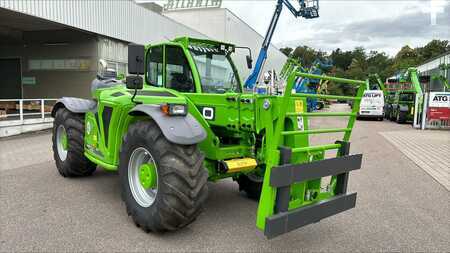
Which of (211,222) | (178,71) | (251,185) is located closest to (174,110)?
(178,71)

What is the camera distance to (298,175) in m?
3.47

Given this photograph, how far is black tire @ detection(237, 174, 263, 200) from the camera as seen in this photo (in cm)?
512

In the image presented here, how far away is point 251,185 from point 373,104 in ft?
68.3

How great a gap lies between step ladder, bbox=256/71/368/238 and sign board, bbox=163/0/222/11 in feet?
103

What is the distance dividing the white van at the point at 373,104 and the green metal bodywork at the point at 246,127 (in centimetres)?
2074

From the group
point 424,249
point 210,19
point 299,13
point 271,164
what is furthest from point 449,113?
point 210,19

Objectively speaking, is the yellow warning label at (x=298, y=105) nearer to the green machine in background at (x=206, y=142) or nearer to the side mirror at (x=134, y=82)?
the green machine in background at (x=206, y=142)

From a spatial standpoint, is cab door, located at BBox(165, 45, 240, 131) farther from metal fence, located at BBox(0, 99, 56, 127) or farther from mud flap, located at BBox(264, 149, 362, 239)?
metal fence, located at BBox(0, 99, 56, 127)

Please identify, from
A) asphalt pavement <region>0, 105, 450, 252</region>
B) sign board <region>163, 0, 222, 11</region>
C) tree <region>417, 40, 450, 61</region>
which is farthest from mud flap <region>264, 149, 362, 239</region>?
tree <region>417, 40, 450, 61</region>

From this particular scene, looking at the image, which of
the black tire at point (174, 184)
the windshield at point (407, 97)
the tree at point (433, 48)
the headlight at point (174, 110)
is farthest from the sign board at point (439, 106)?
the tree at point (433, 48)

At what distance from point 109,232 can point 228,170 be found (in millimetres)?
1457

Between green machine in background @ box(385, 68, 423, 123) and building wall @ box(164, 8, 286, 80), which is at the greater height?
building wall @ box(164, 8, 286, 80)

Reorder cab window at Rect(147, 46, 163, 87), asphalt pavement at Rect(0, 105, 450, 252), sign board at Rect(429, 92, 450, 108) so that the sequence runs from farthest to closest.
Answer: sign board at Rect(429, 92, 450, 108), cab window at Rect(147, 46, 163, 87), asphalt pavement at Rect(0, 105, 450, 252)

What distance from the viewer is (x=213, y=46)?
5.02 m
